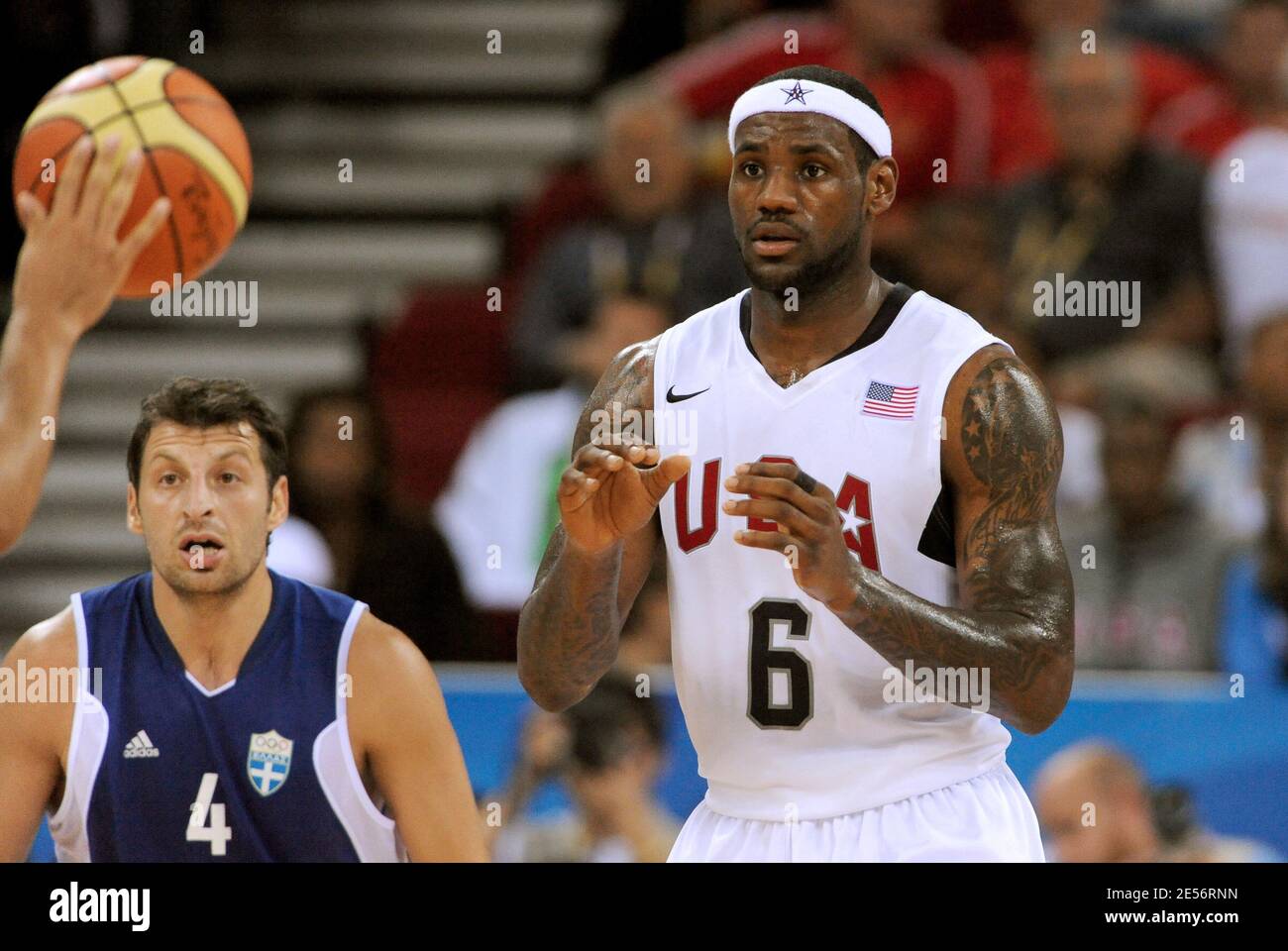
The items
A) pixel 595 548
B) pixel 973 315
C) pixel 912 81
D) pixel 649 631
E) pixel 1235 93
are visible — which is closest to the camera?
pixel 595 548

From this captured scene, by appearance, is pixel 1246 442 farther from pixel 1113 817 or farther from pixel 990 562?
pixel 990 562

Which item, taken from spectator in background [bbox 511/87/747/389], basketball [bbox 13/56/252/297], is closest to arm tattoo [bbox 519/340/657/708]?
basketball [bbox 13/56/252/297]

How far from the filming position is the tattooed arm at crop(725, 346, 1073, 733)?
4168 mm

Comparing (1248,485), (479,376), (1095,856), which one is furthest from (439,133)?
(1095,856)

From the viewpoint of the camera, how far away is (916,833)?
461 cm

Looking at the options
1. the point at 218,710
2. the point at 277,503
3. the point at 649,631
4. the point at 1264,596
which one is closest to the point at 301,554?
the point at 649,631

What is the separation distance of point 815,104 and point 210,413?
→ 158cm

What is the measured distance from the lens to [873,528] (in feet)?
15.2

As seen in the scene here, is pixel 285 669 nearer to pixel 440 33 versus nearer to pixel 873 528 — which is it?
pixel 873 528

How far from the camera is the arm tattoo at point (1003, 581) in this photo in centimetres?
432

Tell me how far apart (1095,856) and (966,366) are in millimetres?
2783

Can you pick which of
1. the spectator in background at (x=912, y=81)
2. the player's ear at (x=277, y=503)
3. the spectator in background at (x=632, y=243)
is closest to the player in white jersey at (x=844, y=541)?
the player's ear at (x=277, y=503)

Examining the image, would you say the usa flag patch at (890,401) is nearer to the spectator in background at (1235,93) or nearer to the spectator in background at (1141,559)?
the spectator in background at (1141,559)

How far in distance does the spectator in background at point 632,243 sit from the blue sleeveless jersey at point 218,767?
3928 millimetres
